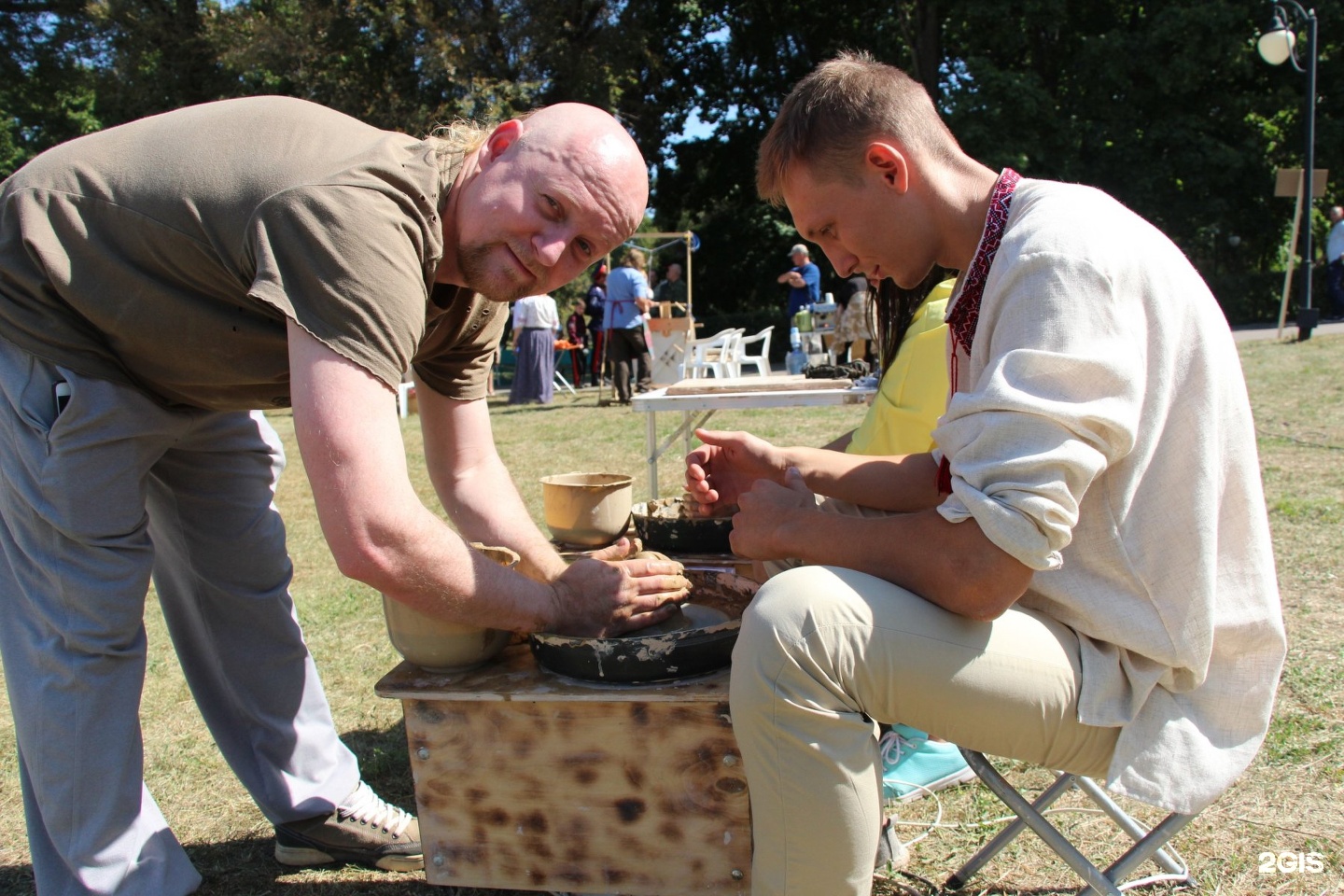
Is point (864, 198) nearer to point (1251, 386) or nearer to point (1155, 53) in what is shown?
Result: point (1251, 386)

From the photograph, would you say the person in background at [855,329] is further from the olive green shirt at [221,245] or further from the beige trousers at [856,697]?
the beige trousers at [856,697]

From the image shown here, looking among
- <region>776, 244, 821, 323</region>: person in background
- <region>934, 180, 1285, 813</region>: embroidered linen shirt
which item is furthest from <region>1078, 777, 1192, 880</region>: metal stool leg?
<region>776, 244, 821, 323</region>: person in background

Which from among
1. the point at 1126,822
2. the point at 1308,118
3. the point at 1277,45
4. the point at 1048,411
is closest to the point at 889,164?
the point at 1048,411

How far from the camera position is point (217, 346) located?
169 centimetres

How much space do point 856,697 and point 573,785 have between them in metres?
0.58

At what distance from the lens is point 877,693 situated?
130 cm

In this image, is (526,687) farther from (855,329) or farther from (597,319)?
(597,319)

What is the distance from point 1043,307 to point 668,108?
24.2 metres

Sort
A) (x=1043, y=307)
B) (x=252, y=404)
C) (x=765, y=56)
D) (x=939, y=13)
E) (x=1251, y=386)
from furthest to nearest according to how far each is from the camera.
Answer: (x=765, y=56) < (x=939, y=13) < (x=1251, y=386) < (x=252, y=404) < (x=1043, y=307)

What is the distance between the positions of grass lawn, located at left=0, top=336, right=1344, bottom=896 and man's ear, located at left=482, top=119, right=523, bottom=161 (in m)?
1.29

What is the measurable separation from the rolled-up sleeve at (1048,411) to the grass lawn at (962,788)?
42.5 inches

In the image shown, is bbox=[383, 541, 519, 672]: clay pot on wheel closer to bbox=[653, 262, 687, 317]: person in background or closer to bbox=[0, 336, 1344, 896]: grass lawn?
bbox=[0, 336, 1344, 896]: grass lawn

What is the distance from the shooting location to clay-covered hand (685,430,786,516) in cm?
221

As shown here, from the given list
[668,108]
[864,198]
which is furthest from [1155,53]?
[864,198]
